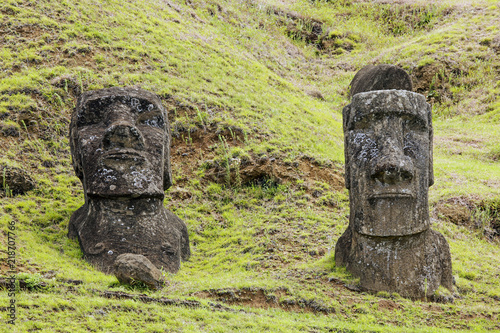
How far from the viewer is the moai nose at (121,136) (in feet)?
28.8

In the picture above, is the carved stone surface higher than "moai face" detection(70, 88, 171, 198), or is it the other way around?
the carved stone surface

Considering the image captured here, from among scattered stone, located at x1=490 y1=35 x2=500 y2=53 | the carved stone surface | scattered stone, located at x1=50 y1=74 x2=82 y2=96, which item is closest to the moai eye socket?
scattered stone, located at x1=50 y1=74 x2=82 y2=96

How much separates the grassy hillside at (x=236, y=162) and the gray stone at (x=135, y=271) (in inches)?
5.8

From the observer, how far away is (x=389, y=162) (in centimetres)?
755

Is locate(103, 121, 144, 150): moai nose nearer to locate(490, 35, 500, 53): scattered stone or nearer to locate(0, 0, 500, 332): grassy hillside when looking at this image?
locate(0, 0, 500, 332): grassy hillside

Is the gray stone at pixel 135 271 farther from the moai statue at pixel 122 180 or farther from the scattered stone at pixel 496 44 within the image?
the scattered stone at pixel 496 44

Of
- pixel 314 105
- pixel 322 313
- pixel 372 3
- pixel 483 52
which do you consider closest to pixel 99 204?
pixel 322 313

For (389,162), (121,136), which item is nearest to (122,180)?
(121,136)

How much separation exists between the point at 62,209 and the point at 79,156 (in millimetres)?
1601

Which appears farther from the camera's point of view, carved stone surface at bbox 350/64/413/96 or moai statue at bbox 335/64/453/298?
carved stone surface at bbox 350/64/413/96

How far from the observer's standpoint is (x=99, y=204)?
341 inches

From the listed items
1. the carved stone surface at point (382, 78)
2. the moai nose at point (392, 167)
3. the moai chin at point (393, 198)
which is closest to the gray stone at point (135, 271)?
the moai chin at point (393, 198)

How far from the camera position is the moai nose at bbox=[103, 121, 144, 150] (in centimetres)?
877

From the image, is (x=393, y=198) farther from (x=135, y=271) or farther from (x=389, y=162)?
(x=135, y=271)
